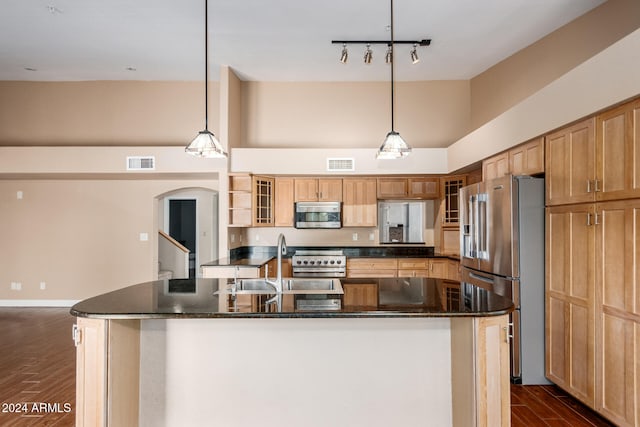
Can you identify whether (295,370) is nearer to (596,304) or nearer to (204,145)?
(204,145)

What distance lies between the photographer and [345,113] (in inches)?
242

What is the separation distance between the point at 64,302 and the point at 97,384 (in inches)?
203

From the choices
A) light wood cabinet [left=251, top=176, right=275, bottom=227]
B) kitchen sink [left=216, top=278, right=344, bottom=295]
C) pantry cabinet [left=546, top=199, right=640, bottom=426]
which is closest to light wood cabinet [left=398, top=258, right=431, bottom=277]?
light wood cabinet [left=251, top=176, right=275, bottom=227]

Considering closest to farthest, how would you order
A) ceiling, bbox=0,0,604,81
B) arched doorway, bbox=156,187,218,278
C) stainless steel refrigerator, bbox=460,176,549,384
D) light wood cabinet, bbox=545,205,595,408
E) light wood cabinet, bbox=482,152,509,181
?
light wood cabinet, bbox=545,205,595,408 < stainless steel refrigerator, bbox=460,176,549,384 < ceiling, bbox=0,0,604,81 < light wood cabinet, bbox=482,152,509,181 < arched doorway, bbox=156,187,218,278

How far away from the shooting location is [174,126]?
5992 millimetres

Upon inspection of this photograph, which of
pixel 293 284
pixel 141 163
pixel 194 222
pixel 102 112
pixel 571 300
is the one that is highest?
pixel 102 112

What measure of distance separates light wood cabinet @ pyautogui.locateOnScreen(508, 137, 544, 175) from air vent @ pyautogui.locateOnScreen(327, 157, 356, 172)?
2.33 metres

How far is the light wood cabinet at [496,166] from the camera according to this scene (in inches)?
159

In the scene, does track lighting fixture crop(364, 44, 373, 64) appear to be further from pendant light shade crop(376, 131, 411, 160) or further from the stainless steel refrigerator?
the stainless steel refrigerator

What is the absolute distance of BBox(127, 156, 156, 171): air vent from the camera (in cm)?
553

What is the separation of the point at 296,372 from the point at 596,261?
7.28 ft

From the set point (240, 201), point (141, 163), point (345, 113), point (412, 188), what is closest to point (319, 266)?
point (240, 201)

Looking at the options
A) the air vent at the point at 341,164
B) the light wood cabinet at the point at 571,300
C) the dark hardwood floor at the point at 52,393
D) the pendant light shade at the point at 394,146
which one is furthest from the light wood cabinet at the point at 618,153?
the air vent at the point at 341,164

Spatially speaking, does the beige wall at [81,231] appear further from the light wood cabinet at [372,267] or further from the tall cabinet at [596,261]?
the tall cabinet at [596,261]
